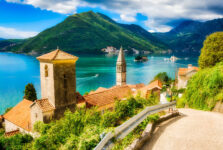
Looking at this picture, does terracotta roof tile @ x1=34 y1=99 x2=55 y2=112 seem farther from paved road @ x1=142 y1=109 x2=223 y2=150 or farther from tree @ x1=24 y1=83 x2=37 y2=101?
tree @ x1=24 y1=83 x2=37 y2=101

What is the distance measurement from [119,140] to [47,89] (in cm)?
1609

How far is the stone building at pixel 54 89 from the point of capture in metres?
18.5

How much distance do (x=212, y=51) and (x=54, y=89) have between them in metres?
18.5

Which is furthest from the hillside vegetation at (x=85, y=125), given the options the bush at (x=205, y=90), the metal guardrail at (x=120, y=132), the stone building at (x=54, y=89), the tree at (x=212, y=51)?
the tree at (x=212, y=51)

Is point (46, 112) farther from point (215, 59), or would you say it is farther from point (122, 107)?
point (215, 59)

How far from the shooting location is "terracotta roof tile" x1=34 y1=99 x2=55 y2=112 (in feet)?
60.1

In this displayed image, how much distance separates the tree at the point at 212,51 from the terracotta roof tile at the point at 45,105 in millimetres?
18012

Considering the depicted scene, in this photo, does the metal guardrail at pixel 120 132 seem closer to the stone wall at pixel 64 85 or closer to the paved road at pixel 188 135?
the paved road at pixel 188 135

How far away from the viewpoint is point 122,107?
9.08 meters

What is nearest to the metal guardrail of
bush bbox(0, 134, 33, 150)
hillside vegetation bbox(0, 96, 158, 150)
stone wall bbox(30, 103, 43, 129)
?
hillside vegetation bbox(0, 96, 158, 150)

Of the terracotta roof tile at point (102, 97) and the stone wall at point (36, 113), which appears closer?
the stone wall at point (36, 113)

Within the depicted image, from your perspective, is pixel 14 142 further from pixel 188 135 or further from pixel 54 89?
pixel 188 135

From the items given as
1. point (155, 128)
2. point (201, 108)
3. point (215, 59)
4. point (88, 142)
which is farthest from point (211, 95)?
point (88, 142)

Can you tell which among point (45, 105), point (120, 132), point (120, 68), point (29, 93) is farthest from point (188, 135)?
point (29, 93)
